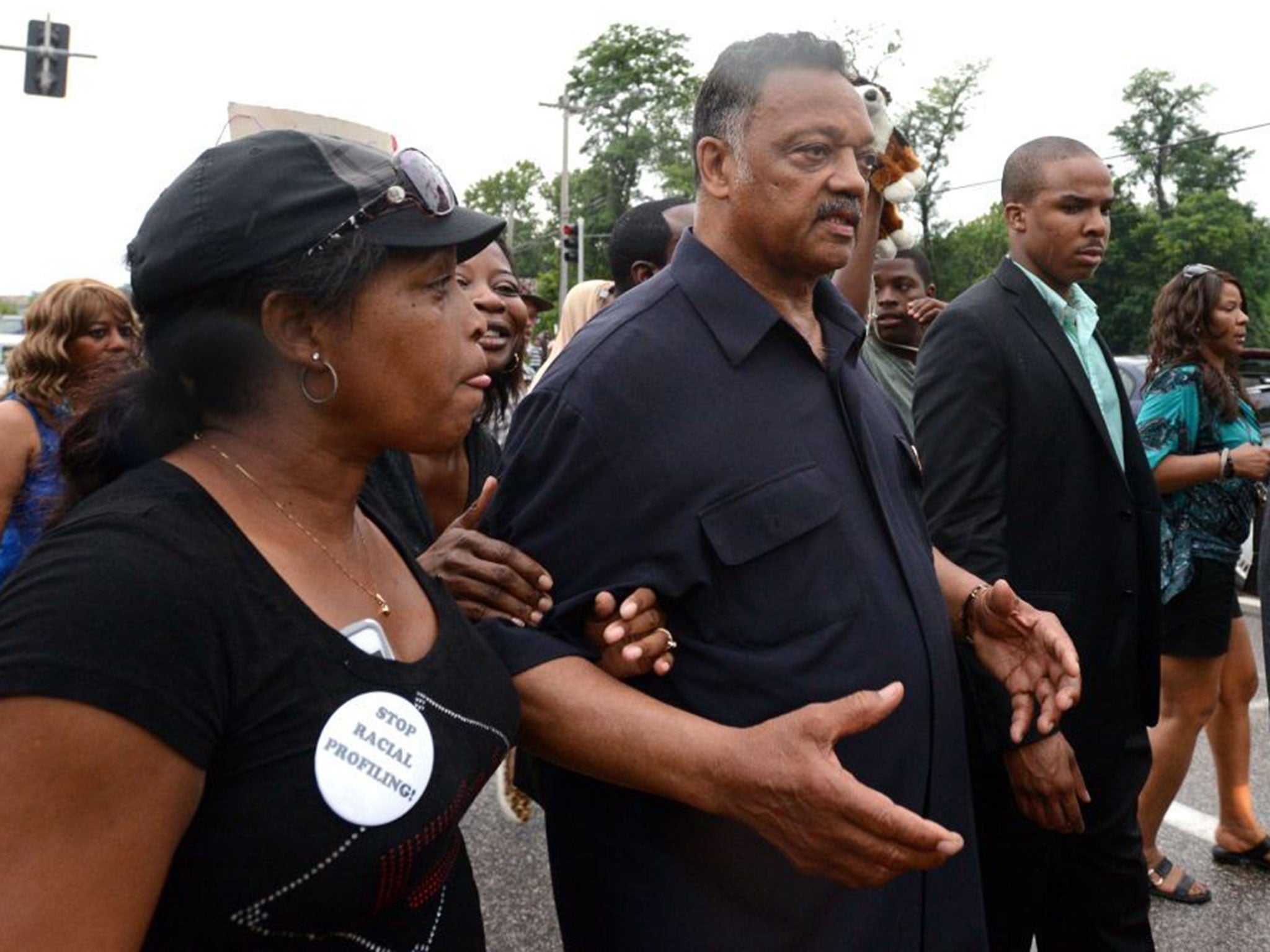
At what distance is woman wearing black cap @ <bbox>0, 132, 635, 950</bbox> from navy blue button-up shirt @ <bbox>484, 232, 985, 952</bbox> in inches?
10.9

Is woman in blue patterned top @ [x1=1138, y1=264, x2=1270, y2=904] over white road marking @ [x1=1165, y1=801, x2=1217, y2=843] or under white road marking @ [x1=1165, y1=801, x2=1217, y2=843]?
over

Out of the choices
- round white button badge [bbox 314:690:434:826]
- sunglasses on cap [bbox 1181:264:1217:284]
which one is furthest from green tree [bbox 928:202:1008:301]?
round white button badge [bbox 314:690:434:826]

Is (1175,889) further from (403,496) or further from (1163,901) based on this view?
(403,496)

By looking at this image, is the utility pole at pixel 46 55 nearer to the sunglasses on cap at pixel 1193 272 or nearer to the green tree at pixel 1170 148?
the sunglasses on cap at pixel 1193 272

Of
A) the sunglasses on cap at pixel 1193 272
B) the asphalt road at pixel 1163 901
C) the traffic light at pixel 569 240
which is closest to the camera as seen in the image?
the asphalt road at pixel 1163 901

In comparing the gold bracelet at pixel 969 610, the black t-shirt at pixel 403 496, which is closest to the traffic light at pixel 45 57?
the black t-shirt at pixel 403 496

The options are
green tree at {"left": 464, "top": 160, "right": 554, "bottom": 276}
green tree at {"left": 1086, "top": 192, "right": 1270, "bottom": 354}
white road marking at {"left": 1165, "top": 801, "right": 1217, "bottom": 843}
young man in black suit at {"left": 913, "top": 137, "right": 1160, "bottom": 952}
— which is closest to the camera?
young man in black suit at {"left": 913, "top": 137, "right": 1160, "bottom": 952}

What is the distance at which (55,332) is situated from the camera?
4062 mm

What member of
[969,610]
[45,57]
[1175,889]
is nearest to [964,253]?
[45,57]

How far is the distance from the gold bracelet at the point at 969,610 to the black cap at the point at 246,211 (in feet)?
4.71

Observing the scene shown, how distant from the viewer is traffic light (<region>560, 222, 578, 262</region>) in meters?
31.2

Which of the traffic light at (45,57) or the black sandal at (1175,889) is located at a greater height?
the traffic light at (45,57)

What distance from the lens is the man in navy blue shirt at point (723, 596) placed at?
6.30 ft

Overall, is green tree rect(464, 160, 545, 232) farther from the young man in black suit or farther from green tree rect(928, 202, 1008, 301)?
the young man in black suit
